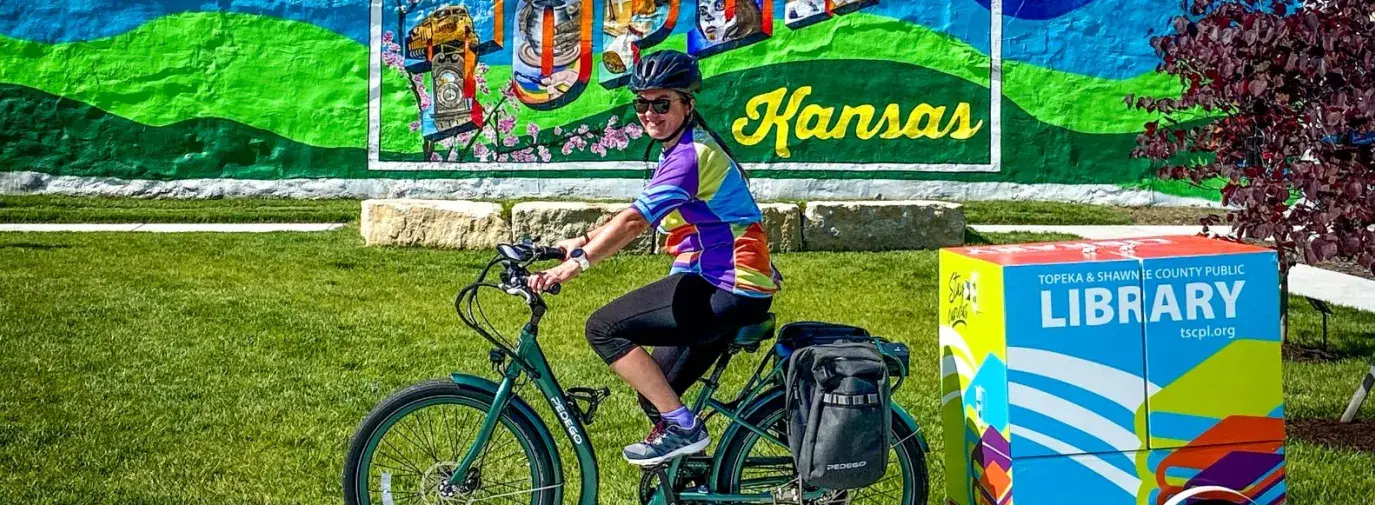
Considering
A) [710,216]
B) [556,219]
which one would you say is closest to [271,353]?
[710,216]

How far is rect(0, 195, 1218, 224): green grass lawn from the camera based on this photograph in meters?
13.8

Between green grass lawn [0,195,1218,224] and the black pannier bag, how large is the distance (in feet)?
33.6

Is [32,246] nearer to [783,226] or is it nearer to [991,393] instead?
[783,226]

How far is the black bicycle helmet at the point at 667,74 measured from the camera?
4.19m

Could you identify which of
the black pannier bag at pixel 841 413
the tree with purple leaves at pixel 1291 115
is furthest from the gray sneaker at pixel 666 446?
the tree with purple leaves at pixel 1291 115

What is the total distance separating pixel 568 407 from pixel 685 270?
54 centimetres

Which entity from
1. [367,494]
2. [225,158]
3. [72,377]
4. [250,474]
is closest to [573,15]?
[225,158]

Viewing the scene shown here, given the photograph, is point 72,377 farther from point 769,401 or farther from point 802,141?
point 802,141

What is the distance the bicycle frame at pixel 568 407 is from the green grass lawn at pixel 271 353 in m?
0.91

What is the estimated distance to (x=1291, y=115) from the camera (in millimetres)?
6320

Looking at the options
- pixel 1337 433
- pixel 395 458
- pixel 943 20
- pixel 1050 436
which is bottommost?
pixel 1337 433

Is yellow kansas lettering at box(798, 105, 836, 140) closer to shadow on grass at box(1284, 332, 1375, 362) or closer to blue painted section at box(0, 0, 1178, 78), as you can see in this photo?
blue painted section at box(0, 0, 1178, 78)

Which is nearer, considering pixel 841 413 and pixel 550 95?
pixel 841 413

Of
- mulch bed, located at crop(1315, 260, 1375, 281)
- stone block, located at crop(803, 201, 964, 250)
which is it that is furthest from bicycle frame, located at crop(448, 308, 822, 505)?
mulch bed, located at crop(1315, 260, 1375, 281)
